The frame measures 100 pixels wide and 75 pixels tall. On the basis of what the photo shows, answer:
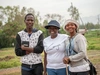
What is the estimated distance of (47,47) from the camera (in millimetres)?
2639

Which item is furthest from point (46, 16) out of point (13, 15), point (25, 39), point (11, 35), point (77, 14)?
point (25, 39)

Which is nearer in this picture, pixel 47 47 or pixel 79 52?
pixel 79 52

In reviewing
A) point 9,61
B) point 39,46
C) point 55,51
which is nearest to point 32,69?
point 39,46

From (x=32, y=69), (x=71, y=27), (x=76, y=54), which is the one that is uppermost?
(x=71, y=27)

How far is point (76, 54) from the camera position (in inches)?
92.3

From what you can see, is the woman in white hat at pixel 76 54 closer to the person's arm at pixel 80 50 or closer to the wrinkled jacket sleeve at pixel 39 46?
the person's arm at pixel 80 50

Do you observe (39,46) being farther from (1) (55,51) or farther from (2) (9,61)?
(2) (9,61)

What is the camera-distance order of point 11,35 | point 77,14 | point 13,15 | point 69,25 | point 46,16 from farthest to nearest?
point 46,16
point 77,14
point 13,15
point 11,35
point 69,25

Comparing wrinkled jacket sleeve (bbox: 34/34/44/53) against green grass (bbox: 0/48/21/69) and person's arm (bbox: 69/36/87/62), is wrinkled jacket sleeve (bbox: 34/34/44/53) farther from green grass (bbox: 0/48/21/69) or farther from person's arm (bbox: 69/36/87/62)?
green grass (bbox: 0/48/21/69)

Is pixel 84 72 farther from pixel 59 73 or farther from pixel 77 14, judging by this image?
pixel 77 14

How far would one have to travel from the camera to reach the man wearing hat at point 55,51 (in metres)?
2.57

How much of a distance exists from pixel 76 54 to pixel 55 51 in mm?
336

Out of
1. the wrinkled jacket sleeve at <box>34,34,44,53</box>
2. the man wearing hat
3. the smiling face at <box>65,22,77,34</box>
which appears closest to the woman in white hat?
the smiling face at <box>65,22,77,34</box>

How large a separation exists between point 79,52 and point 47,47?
0.49 metres
